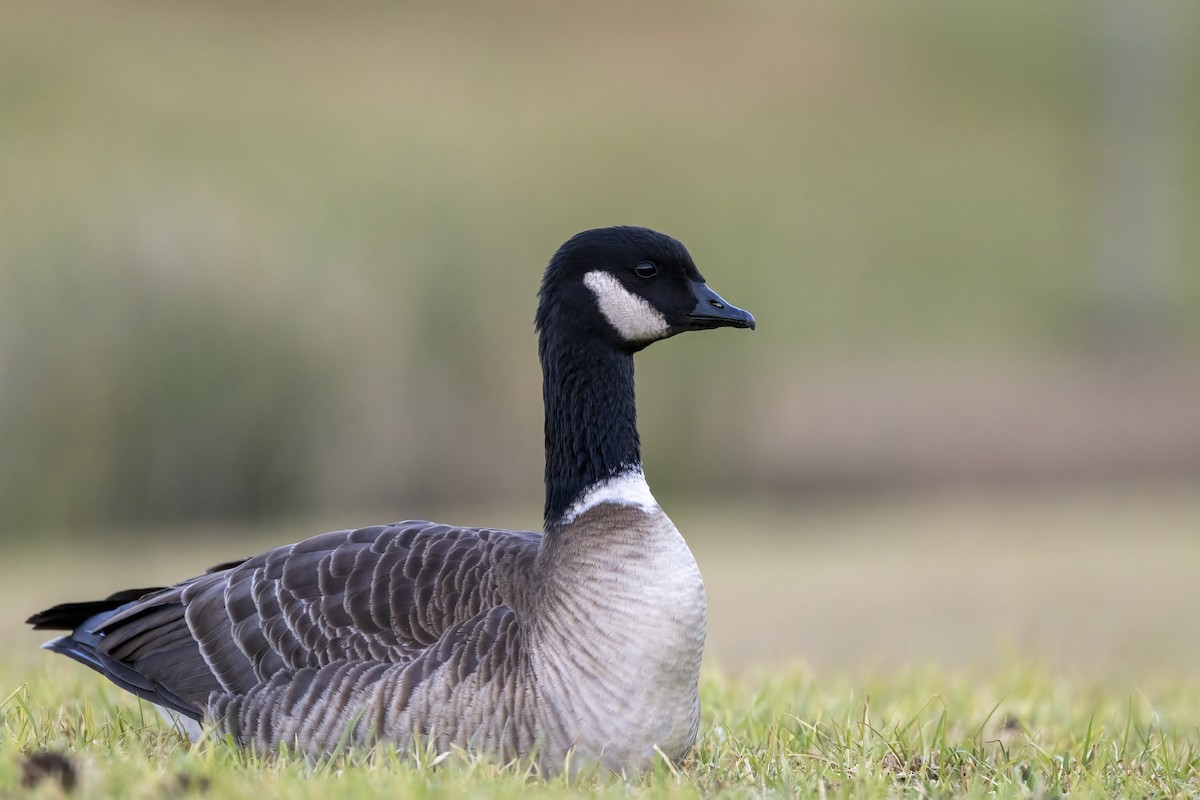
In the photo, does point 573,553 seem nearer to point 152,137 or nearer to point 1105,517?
point 1105,517

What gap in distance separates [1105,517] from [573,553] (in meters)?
14.0

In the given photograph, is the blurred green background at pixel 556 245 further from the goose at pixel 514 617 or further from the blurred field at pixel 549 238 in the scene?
the goose at pixel 514 617

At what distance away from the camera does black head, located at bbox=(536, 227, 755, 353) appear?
5.33 m

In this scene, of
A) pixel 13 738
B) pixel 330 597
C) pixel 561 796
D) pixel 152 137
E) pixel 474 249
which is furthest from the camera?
pixel 152 137

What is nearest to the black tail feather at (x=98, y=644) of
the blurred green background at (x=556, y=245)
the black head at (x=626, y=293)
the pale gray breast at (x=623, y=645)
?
the pale gray breast at (x=623, y=645)

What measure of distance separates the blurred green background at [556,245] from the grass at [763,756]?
8.84 meters

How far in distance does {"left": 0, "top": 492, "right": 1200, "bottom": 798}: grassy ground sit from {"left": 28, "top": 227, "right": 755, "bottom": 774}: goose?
0.18 metres

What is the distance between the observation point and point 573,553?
493cm

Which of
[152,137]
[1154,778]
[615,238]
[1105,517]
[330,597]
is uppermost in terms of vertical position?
[152,137]

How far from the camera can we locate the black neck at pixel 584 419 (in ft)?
17.1

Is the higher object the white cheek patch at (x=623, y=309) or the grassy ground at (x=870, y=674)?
the white cheek patch at (x=623, y=309)

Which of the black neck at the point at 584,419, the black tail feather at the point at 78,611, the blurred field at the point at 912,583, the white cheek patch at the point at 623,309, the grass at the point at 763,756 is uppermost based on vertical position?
the white cheek patch at the point at 623,309

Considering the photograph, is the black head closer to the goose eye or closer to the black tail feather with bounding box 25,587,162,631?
the goose eye

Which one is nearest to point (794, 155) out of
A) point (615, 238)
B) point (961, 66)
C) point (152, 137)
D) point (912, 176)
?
point (912, 176)
